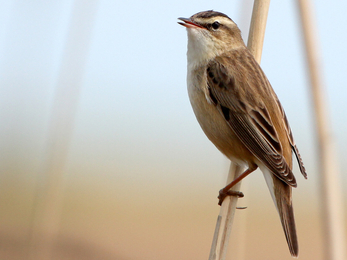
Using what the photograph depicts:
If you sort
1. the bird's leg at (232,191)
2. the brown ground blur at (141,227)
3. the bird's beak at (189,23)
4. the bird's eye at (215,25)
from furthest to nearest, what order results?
1. the brown ground blur at (141,227)
2. the bird's eye at (215,25)
3. the bird's beak at (189,23)
4. the bird's leg at (232,191)

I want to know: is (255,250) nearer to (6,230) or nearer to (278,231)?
(278,231)

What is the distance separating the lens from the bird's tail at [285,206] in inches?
98.2

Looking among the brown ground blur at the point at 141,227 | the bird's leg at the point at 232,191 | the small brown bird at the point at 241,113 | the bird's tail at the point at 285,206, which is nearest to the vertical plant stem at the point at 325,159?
the bird's tail at the point at 285,206

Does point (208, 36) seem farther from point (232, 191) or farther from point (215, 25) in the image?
point (232, 191)

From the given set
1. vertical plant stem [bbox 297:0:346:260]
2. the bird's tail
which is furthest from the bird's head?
the bird's tail

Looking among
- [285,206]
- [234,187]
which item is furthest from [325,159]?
[234,187]

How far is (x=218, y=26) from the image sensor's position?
11.7 feet

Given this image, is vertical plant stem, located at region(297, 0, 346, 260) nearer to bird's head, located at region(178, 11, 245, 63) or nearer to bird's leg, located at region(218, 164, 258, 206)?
bird's leg, located at region(218, 164, 258, 206)

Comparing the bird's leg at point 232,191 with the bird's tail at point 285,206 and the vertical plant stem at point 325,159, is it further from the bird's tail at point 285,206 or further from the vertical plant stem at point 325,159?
the vertical plant stem at point 325,159

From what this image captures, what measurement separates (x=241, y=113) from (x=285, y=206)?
0.81 metres

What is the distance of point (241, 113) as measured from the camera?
123 inches

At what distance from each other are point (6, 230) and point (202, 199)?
506 centimetres

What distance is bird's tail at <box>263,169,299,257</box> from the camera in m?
2.49

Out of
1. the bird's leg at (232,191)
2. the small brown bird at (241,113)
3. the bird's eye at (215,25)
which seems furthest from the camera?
the bird's eye at (215,25)
